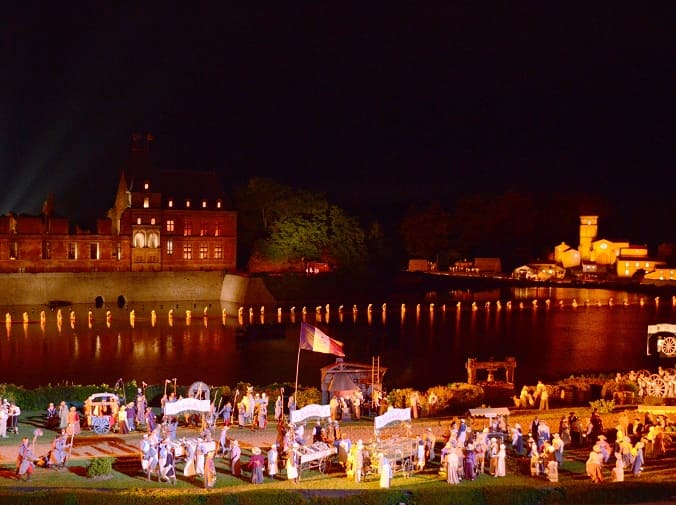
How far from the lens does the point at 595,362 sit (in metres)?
48.9

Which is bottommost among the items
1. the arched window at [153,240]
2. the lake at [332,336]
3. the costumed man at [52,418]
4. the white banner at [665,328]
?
the lake at [332,336]

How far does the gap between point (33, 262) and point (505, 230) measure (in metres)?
80.2

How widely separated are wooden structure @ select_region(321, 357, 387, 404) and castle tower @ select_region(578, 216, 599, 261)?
107 meters

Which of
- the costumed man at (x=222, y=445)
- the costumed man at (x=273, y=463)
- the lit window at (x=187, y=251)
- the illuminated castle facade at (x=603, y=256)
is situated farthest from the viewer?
the illuminated castle facade at (x=603, y=256)

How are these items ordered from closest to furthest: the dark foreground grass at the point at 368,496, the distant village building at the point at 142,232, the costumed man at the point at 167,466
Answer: the dark foreground grass at the point at 368,496 → the costumed man at the point at 167,466 → the distant village building at the point at 142,232

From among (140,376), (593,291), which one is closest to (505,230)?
(593,291)

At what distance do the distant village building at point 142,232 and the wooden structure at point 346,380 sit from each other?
55.2m

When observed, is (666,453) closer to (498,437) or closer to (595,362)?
(498,437)

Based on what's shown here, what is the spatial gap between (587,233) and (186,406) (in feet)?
386

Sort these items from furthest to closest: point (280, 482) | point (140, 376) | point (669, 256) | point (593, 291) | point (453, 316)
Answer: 1. point (669, 256)
2. point (593, 291)
3. point (453, 316)
4. point (140, 376)
5. point (280, 482)

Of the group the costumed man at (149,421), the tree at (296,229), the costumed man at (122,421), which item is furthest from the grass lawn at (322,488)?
the tree at (296,229)

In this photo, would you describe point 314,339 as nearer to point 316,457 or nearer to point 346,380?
point 346,380

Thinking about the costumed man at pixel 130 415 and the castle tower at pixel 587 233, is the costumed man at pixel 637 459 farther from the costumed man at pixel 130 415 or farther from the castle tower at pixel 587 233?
the castle tower at pixel 587 233

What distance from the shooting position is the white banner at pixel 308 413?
22.1 meters
